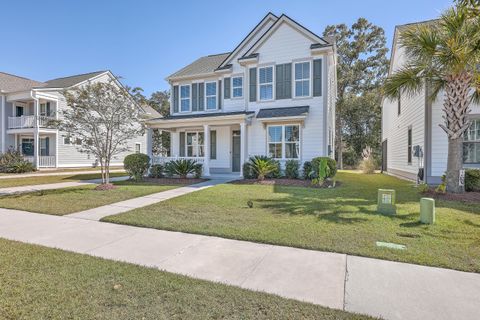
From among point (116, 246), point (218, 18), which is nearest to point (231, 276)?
point (116, 246)

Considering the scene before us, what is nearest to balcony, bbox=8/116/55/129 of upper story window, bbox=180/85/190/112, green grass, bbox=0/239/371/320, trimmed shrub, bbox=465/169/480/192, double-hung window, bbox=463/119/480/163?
upper story window, bbox=180/85/190/112

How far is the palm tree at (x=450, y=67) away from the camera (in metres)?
7.72

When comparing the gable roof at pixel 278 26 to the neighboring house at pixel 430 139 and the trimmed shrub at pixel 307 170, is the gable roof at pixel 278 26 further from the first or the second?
the trimmed shrub at pixel 307 170

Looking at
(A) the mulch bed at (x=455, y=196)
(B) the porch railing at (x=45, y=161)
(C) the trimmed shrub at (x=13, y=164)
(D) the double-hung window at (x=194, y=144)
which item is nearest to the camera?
(A) the mulch bed at (x=455, y=196)

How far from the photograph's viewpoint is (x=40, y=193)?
32.6ft

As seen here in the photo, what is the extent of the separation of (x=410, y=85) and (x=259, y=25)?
394 inches

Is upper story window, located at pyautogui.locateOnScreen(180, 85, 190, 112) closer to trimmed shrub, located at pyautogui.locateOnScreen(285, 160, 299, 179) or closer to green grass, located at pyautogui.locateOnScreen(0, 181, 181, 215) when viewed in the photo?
trimmed shrub, located at pyautogui.locateOnScreen(285, 160, 299, 179)

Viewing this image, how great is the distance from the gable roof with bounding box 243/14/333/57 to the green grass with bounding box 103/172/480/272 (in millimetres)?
9082

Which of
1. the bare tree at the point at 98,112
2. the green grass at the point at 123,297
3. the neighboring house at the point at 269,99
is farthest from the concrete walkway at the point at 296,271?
the neighboring house at the point at 269,99

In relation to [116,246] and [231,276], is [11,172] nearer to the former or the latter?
[116,246]

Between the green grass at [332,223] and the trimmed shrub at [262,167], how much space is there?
13.1ft

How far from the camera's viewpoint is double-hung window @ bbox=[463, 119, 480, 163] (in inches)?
427

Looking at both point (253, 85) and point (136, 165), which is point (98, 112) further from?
point (253, 85)

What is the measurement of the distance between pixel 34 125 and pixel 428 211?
27.0 metres
